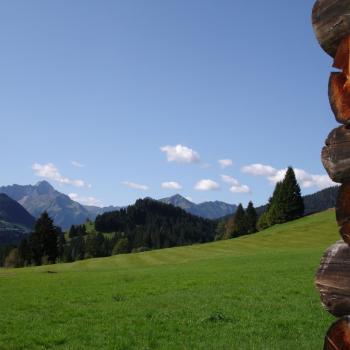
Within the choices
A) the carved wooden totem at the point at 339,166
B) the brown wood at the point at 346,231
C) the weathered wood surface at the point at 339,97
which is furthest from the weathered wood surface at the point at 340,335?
the weathered wood surface at the point at 339,97

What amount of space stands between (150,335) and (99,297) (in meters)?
11.6

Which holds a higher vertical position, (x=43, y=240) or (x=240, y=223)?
(x=240, y=223)

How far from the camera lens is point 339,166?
13.9 ft

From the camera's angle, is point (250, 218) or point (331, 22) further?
point (250, 218)

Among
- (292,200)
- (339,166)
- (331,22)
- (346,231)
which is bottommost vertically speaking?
(346,231)

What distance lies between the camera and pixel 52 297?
2595 cm

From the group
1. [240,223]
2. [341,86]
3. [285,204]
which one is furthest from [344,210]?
[240,223]

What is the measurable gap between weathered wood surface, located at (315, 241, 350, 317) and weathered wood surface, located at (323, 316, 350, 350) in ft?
0.62

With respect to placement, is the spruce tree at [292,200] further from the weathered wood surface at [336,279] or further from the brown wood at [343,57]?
the brown wood at [343,57]

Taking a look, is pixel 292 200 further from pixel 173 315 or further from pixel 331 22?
pixel 331 22

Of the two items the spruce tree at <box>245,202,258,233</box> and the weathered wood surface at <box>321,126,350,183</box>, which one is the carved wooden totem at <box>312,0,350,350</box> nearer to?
the weathered wood surface at <box>321,126,350,183</box>

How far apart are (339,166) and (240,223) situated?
13396 centimetres

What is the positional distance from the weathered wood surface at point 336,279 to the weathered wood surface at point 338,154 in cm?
70

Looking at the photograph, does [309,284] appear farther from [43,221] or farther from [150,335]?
[43,221]
